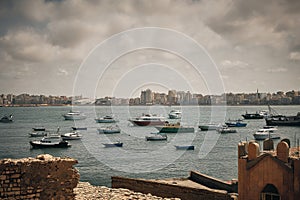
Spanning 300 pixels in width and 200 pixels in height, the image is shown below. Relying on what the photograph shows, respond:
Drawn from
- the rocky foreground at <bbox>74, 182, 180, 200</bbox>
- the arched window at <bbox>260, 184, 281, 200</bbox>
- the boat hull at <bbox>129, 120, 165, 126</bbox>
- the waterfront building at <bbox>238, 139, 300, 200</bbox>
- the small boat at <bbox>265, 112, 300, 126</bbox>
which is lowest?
the boat hull at <bbox>129, 120, 165, 126</bbox>

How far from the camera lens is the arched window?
34.0 feet

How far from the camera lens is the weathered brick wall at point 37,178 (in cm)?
737

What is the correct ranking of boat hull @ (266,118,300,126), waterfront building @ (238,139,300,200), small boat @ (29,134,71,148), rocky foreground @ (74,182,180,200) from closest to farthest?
1. waterfront building @ (238,139,300,200)
2. rocky foreground @ (74,182,180,200)
3. small boat @ (29,134,71,148)
4. boat hull @ (266,118,300,126)

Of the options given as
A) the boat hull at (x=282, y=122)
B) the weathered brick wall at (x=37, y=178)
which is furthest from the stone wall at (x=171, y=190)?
the boat hull at (x=282, y=122)

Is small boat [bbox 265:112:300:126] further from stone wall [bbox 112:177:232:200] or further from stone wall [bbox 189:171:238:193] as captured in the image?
stone wall [bbox 112:177:232:200]

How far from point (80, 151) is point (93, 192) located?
3186 cm

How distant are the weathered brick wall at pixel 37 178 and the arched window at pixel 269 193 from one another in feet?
18.9

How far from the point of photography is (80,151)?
43219 millimetres

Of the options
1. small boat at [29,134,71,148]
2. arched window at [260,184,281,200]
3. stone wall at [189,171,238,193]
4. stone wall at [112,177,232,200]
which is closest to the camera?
arched window at [260,184,281,200]

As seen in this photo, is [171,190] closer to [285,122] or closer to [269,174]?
[269,174]

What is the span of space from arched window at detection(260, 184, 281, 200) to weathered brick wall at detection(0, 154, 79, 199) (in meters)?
5.76

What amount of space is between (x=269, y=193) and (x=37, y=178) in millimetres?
6755

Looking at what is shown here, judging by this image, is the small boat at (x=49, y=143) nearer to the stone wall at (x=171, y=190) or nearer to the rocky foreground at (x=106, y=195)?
the stone wall at (x=171, y=190)

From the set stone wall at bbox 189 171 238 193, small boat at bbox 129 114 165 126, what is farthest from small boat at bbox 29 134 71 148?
small boat at bbox 129 114 165 126
